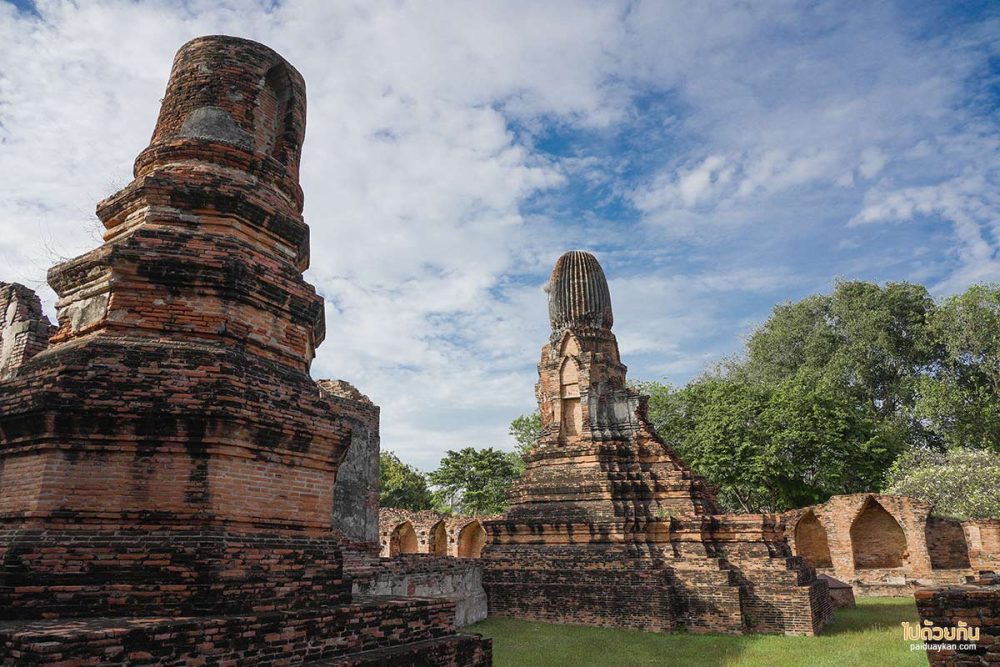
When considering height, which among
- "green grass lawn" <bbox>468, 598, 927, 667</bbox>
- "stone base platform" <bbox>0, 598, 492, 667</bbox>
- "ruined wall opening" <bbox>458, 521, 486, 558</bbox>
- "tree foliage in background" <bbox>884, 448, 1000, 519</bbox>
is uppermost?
"tree foliage in background" <bbox>884, 448, 1000, 519</bbox>

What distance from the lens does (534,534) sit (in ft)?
46.7

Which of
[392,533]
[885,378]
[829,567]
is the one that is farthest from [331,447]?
[885,378]

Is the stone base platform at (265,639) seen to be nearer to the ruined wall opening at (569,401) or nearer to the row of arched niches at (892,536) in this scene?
the ruined wall opening at (569,401)

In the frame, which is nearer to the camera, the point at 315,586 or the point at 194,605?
the point at 194,605

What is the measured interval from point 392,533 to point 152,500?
2672 cm

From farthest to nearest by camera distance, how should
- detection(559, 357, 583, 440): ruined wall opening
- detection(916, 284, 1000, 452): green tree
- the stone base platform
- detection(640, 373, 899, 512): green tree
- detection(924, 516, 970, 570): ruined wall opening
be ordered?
1. detection(916, 284, 1000, 452): green tree
2. detection(640, 373, 899, 512): green tree
3. detection(924, 516, 970, 570): ruined wall opening
4. detection(559, 357, 583, 440): ruined wall opening
5. the stone base platform

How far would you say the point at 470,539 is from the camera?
30219mm

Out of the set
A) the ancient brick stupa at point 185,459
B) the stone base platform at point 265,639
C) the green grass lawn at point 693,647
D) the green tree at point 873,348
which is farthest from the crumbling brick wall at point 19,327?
the green tree at point 873,348

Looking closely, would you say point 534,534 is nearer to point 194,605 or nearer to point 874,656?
point 874,656

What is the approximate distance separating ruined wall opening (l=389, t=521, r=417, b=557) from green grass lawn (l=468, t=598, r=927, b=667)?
18295 millimetres

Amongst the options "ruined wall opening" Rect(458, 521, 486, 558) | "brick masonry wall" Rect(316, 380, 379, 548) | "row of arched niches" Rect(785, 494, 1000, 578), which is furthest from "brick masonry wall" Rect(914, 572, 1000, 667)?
"ruined wall opening" Rect(458, 521, 486, 558)

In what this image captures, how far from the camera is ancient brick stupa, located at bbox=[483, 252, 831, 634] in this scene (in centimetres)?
1206

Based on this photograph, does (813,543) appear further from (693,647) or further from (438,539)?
(693,647)

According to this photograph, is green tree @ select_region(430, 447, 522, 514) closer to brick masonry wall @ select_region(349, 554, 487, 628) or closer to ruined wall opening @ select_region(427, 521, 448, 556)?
ruined wall opening @ select_region(427, 521, 448, 556)
